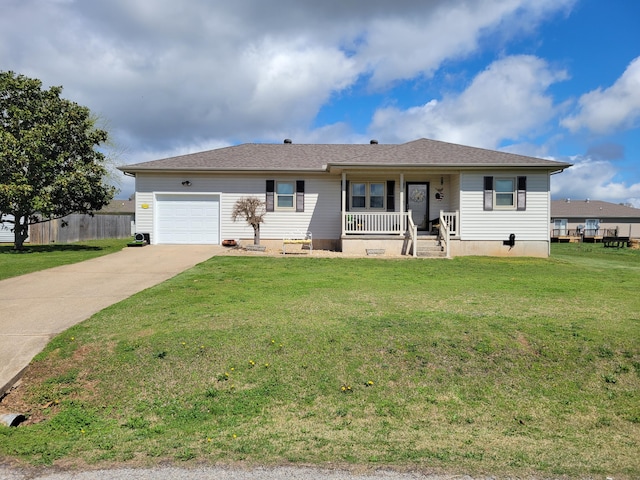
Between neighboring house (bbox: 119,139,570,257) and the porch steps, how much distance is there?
1.09 ft

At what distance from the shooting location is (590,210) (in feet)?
142

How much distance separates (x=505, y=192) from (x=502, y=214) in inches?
35.2

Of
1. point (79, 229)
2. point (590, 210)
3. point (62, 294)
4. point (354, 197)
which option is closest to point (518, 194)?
point (354, 197)

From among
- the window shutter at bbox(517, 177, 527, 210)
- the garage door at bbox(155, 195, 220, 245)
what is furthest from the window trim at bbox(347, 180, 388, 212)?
the garage door at bbox(155, 195, 220, 245)

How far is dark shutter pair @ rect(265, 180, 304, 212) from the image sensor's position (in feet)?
59.3

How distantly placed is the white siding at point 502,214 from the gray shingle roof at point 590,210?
28838 mm

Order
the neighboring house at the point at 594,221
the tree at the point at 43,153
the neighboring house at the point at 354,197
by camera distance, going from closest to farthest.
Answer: the tree at the point at 43,153 < the neighboring house at the point at 354,197 < the neighboring house at the point at 594,221

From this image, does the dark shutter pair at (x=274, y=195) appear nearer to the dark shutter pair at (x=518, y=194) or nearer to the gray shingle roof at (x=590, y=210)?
the dark shutter pair at (x=518, y=194)

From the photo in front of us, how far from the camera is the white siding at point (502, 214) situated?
55.7 feet

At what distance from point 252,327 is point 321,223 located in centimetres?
1263

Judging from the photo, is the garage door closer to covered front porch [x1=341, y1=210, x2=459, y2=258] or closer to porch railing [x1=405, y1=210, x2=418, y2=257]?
covered front porch [x1=341, y1=210, x2=459, y2=258]

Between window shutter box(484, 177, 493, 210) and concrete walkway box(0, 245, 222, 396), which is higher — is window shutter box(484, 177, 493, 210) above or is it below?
above

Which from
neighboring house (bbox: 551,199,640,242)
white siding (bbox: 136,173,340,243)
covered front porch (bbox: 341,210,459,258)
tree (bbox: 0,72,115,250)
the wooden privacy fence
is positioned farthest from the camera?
neighboring house (bbox: 551,199,640,242)

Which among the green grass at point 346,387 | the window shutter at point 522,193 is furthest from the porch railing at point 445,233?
the green grass at point 346,387
